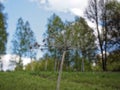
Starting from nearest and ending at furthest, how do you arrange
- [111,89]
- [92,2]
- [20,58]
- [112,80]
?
[111,89] < [112,80] < [92,2] < [20,58]

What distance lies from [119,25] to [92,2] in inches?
275

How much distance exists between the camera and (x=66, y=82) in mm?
34406

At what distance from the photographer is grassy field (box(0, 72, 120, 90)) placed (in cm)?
3015

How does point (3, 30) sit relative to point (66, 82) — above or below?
above

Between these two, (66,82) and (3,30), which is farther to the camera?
(3,30)

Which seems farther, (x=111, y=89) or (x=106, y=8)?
(x=106, y=8)

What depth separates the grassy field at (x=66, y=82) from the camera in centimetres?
3015

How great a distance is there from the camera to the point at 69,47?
66.5 feet

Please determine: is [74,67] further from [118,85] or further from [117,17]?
[118,85]

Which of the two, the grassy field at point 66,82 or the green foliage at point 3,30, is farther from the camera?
the green foliage at point 3,30

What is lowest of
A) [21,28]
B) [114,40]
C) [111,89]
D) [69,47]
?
[111,89]

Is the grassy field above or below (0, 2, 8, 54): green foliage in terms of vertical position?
below

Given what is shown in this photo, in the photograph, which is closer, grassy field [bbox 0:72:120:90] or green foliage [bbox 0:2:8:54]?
grassy field [bbox 0:72:120:90]

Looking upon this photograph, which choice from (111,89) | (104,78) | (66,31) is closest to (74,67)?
(104,78)
